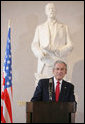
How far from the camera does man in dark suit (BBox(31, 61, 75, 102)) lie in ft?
8.66

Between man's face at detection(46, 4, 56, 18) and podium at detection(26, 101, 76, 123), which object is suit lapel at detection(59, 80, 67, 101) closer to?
podium at detection(26, 101, 76, 123)

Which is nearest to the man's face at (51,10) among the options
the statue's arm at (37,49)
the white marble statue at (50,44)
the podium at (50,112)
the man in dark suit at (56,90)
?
the white marble statue at (50,44)

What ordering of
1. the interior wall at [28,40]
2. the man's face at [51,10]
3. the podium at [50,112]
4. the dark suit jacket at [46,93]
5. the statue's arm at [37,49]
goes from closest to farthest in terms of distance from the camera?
1. the podium at [50,112]
2. the dark suit jacket at [46,93]
3. the statue's arm at [37,49]
4. the man's face at [51,10]
5. the interior wall at [28,40]

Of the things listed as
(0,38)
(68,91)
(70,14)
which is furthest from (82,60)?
(68,91)

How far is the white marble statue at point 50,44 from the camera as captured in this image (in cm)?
408

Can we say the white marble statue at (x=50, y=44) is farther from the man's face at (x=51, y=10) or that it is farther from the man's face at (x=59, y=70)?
the man's face at (x=59, y=70)

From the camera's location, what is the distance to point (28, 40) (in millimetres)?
5234

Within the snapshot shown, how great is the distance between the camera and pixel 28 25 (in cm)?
528

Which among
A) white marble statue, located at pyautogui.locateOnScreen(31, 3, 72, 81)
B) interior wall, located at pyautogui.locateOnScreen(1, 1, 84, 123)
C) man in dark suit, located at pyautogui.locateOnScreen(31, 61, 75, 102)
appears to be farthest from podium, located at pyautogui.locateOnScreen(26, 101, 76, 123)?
interior wall, located at pyautogui.locateOnScreen(1, 1, 84, 123)

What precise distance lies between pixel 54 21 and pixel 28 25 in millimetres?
1109

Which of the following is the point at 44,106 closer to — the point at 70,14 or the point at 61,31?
the point at 61,31

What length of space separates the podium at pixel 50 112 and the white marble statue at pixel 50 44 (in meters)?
1.92

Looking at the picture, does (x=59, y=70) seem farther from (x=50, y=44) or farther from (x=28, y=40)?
(x=28, y=40)

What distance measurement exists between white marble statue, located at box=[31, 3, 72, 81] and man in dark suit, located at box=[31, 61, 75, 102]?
133 cm
